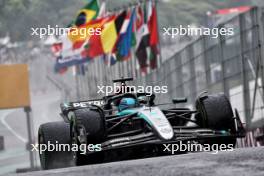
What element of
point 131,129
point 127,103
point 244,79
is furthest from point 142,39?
point 131,129

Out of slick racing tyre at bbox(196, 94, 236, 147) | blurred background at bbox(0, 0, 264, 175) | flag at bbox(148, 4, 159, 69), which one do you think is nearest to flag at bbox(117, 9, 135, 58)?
blurred background at bbox(0, 0, 264, 175)

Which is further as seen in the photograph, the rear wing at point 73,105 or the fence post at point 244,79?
the fence post at point 244,79

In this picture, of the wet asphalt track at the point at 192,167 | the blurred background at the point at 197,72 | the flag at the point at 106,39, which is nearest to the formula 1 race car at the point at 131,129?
the wet asphalt track at the point at 192,167

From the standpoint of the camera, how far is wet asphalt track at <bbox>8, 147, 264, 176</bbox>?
6.29 m

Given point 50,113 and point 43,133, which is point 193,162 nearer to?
point 43,133

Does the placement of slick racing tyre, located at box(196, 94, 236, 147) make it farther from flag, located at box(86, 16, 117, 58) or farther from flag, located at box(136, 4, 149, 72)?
flag, located at box(86, 16, 117, 58)

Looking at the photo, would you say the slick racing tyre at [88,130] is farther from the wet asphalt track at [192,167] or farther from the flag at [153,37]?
the flag at [153,37]

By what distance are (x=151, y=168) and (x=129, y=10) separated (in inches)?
660

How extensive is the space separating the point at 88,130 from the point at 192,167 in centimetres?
358

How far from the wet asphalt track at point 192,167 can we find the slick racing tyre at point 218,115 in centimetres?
296

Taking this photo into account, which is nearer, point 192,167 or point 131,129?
point 192,167

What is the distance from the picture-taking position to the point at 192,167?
6.62 m

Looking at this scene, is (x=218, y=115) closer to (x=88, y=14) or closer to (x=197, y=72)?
(x=197, y=72)

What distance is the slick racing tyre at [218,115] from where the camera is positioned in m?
10.6
